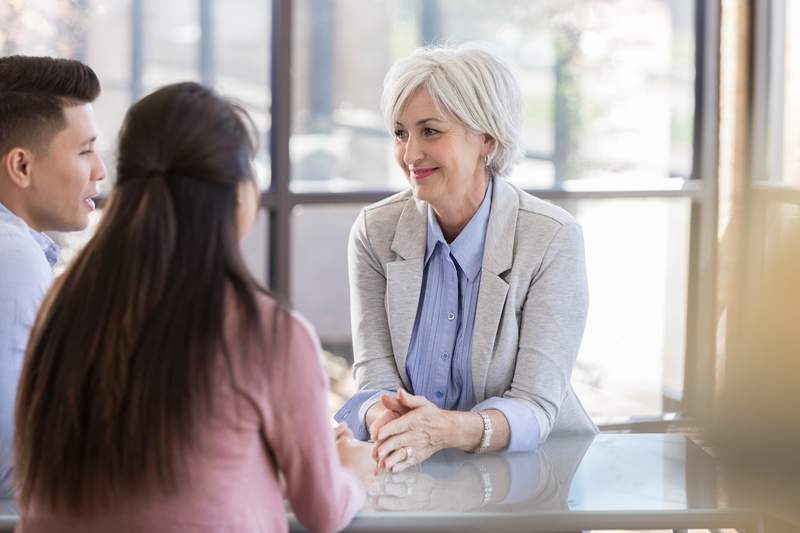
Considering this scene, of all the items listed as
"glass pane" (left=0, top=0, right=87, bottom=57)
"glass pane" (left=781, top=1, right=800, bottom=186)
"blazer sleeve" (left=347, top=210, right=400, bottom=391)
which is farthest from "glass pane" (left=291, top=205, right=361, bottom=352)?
"blazer sleeve" (left=347, top=210, right=400, bottom=391)

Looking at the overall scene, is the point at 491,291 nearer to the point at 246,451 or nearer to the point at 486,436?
the point at 486,436

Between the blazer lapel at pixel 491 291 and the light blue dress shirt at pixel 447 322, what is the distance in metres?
0.03

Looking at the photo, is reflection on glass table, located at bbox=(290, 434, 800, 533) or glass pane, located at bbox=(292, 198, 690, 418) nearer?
reflection on glass table, located at bbox=(290, 434, 800, 533)

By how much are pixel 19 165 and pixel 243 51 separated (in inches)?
139

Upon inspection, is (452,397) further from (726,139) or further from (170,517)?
(726,139)

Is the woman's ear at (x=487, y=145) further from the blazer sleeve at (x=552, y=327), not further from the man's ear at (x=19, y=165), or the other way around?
the man's ear at (x=19, y=165)

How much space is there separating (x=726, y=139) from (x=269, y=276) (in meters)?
1.80

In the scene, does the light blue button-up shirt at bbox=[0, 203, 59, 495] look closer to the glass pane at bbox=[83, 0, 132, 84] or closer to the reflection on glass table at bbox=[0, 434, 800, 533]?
the reflection on glass table at bbox=[0, 434, 800, 533]

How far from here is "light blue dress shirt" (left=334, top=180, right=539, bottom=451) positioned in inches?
87.1

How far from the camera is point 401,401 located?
2.00 m

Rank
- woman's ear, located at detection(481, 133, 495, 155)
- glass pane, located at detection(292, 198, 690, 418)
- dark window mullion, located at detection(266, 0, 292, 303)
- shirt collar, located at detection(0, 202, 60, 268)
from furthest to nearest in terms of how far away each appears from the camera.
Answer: glass pane, located at detection(292, 198, 690, 418) < dark window mullion, located at detection(266, 0, 292, 303) < woman's ear, located at detection(481, 133, 495, 155) < shirt collar, located at detection(0, 202, 60, 268)

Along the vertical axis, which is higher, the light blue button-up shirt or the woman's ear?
the woman's ear

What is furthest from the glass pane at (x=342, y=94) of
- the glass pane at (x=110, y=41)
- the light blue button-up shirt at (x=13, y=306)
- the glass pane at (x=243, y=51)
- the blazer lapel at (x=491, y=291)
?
the light blue button-up shirt at (x=13, y=306)

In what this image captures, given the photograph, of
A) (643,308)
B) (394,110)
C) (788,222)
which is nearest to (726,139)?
(788,222)
